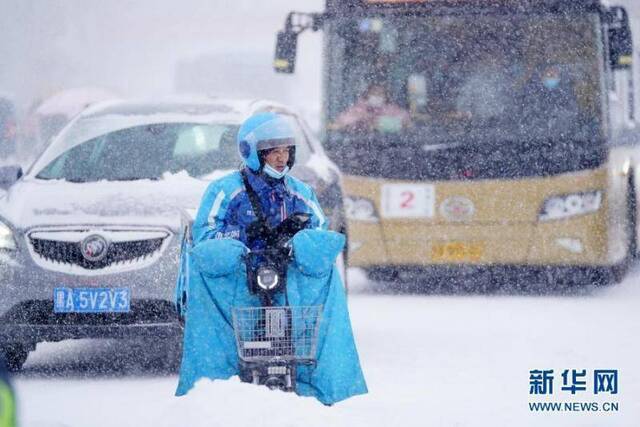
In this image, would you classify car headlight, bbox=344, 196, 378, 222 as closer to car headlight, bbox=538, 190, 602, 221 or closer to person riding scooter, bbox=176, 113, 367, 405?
car headlight, bbox=538, 190, 602, 221

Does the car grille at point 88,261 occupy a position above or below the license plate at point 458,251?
A: below

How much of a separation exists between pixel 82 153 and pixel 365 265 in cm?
450

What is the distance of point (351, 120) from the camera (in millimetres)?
14719

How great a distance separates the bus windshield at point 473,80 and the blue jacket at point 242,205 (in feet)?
24.7

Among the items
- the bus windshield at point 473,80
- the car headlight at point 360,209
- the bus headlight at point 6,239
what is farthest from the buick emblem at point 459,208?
the bus headlight at point 6,239

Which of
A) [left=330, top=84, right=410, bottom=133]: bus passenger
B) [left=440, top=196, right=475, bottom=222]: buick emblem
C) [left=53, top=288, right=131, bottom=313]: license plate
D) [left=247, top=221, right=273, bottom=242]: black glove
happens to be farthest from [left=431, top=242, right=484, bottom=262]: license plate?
[left=247, top=221, right=273, bottom=242]: black glove

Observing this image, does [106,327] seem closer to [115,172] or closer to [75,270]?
[75,270]

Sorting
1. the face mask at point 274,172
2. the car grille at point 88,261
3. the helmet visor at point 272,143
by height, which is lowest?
the car grille at point 88,261

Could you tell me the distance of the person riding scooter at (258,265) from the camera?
655 centimetres

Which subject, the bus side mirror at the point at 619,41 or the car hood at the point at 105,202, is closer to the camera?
the car hood at the point at 105,202

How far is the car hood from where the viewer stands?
362 inches

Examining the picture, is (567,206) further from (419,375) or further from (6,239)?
(6,239)

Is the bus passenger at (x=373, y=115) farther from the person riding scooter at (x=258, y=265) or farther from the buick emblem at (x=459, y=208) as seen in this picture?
the person riding scooter at (x=258, y=265)

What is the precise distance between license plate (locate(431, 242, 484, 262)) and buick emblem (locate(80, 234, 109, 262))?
18.3ft
